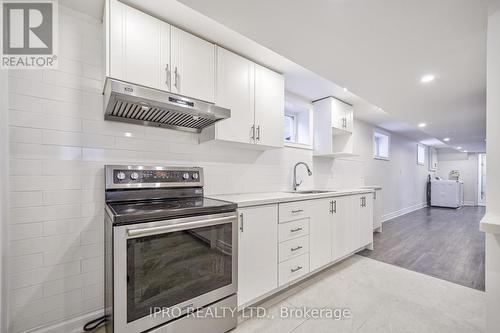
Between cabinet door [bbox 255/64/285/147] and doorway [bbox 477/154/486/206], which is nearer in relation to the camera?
cabinet door [bbox 255/64/285/147]

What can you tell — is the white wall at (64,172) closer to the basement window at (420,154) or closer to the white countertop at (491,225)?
the white countertop at (491,225)

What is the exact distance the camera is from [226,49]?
1951 millimetres

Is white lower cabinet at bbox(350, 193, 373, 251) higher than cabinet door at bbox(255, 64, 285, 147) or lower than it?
lower

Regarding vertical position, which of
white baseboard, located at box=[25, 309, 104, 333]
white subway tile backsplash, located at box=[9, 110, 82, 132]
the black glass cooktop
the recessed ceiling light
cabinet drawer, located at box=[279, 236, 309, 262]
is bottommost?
white baseboard, located at box=[25, 309, 104, 333]

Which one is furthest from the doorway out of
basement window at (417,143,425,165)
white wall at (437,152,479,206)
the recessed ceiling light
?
the recessed ceiling light

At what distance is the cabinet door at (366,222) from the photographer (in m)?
3.03

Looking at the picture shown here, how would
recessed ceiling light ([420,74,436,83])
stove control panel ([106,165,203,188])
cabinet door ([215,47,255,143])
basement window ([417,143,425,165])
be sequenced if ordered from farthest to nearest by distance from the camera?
basement window ([417,143,425,165])
recessed ceiling light ([420,74,436,83])
cabinet door ([215,47,255,143])
stove control panel ([106,165,203,188])

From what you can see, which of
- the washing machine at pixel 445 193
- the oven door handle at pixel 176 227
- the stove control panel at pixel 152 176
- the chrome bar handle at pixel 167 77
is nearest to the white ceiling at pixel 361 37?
the chrome bar handle at pixel 167 77

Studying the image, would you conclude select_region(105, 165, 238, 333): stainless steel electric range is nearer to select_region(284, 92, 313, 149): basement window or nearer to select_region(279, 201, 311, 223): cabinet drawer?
select_region(279, 201, 311, 223): cabinet drawer

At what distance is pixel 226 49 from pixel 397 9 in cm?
131

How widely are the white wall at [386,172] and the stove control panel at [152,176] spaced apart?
213 centimetres

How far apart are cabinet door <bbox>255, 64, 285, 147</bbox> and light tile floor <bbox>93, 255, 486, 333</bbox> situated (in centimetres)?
156

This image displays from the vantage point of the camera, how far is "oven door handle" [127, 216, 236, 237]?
1122 millimetres

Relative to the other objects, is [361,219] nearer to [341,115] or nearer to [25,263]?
[341,115]
